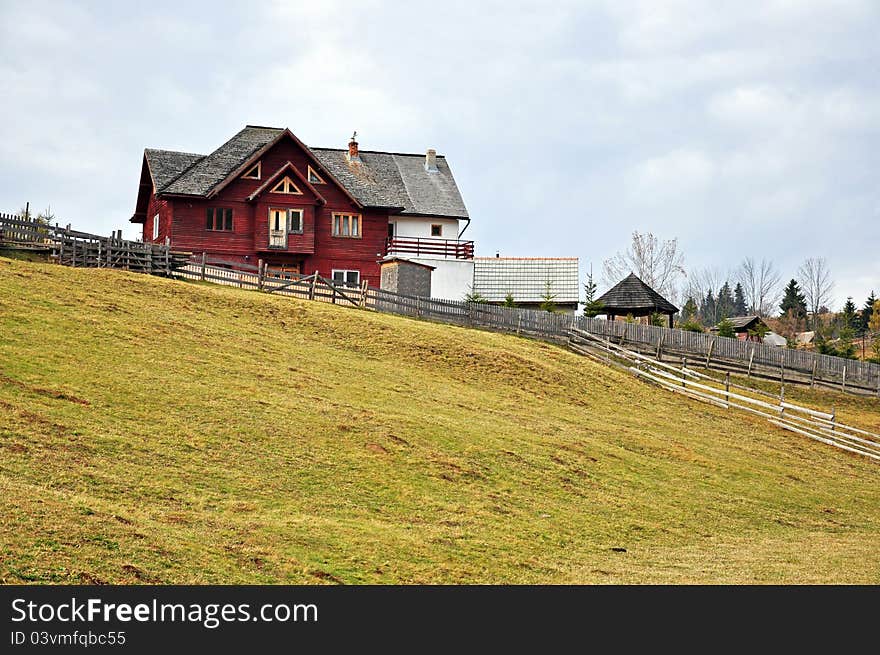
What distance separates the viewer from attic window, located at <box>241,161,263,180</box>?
56.3 meters

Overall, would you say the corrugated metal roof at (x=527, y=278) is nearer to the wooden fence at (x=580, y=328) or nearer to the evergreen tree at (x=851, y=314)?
the wooden fence at (x=580, y=328)

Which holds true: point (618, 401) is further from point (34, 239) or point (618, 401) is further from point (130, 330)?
point (34, 239)

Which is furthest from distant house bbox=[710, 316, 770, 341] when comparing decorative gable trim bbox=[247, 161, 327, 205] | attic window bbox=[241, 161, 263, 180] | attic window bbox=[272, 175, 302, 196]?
attic window bbox=[241, 161, 263, 180]

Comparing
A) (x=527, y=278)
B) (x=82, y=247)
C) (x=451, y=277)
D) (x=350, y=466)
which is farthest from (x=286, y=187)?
(x=350, y=466)

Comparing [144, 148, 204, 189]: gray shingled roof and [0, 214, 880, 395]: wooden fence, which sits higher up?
[144, 148, 204, 189]: gray shingled roof

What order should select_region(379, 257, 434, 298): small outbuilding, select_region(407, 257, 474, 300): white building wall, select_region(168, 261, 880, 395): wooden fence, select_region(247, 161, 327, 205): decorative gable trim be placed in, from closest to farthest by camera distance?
select_region(168, 261, 880, 395): wooden fence
select_region(379, 257, 434, 298): small outbuilding
select_region(247, 161, 327, 205): decorative gable trim
select_region(407, 257, 474, 300): white building wall

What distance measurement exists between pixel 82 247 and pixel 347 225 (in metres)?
18.1

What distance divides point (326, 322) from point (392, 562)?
25.4 metres

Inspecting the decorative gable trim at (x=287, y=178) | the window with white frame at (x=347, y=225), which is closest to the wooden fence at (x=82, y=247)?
the decorative gable trim at (x=287, y=178)

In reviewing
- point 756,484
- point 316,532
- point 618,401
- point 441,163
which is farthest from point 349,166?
point 316,532

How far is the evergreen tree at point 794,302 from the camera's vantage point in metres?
122

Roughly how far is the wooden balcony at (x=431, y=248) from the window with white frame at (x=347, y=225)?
A: 15.4 ft

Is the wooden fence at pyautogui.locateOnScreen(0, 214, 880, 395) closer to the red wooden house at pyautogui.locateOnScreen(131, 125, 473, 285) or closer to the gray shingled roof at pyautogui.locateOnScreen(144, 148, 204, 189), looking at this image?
the red wooden house at pyautogui.locateOnScreen(131, 125, 473, 285)

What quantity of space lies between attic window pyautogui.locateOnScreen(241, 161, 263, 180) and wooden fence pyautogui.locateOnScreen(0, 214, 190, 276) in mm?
11432
